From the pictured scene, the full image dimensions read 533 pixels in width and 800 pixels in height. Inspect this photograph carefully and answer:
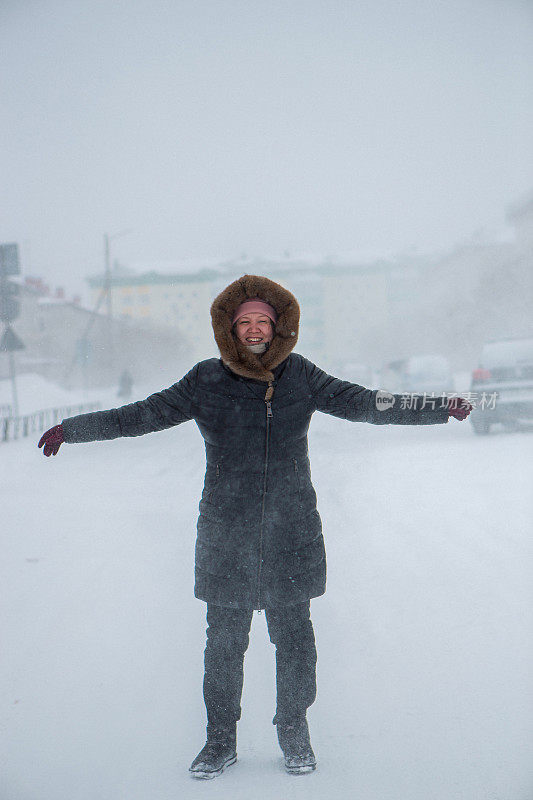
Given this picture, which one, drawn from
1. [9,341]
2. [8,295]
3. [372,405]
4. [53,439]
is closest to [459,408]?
[372,405]

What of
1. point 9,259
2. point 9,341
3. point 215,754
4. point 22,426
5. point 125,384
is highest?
point 9,259

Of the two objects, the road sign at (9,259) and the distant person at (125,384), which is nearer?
the road sign at (9,259)

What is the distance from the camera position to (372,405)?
2400 millimetres

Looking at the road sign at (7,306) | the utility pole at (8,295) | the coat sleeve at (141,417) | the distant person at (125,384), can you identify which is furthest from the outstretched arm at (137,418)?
the distant person at (125,384)

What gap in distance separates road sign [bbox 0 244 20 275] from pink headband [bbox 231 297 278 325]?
7691 mm

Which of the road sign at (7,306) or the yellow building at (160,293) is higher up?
the road sign at (7,306)

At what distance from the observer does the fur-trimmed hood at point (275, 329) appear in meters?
2.33

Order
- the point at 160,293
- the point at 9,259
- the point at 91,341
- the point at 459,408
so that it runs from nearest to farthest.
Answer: the point at 459,408, the point at 9,259, the point at 91,341, the point at 160,293

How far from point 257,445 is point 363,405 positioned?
0.39 m

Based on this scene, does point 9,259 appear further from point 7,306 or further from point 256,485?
point 256,485

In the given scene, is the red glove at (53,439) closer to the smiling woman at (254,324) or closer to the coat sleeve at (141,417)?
the coat sleeve at (141,417)

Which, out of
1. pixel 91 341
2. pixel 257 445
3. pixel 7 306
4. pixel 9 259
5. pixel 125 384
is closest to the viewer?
pixel 257 445

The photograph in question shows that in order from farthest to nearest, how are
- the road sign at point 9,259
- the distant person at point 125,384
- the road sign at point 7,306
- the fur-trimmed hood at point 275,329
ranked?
1. the distant person at point 125,384
2. the road sign at point 7,306
3. the road sign at point 9,259
4. the fur-trimmed hood at point 275,329

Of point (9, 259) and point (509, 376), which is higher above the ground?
point (9, 259)
